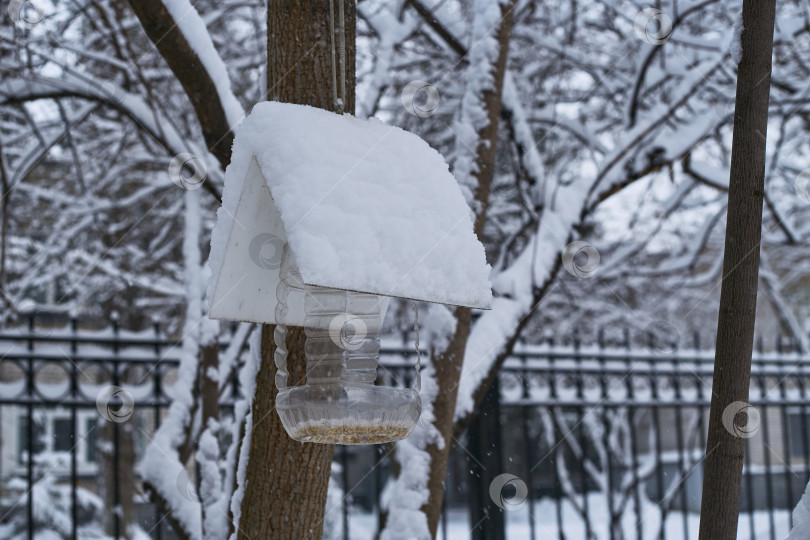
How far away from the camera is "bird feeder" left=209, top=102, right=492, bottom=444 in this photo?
147 centimetres

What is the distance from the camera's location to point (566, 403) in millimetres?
4746

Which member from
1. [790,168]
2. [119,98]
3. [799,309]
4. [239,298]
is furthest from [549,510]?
[239,298]

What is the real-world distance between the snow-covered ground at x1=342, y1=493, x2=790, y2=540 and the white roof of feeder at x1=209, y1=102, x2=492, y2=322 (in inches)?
320

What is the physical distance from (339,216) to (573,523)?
1253 centimetres

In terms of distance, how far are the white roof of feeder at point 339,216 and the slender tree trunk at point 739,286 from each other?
528 mm

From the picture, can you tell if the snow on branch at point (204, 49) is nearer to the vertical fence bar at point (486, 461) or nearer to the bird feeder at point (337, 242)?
the bird feeder at point (337, 242)

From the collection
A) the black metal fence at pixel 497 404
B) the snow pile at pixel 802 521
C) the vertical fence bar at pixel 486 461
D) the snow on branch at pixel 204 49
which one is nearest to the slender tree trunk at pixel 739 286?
the black metal fence at pixel 497 404

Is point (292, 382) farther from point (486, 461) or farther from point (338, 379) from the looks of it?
point (486, 461)

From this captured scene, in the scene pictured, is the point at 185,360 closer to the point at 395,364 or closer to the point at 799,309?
the point at 395,364

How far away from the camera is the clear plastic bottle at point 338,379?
5.46 ft

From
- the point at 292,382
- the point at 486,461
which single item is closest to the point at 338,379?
the point at 292,382

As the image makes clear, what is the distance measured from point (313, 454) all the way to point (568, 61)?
4.59 meters

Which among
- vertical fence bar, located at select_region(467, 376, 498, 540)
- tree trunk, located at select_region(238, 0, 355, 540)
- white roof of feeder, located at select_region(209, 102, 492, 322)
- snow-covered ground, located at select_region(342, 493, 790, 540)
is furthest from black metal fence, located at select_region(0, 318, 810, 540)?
snow-covered ground, located at select_region(342, 493, 790, 540)

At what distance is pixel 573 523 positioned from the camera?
12922 millimetres
